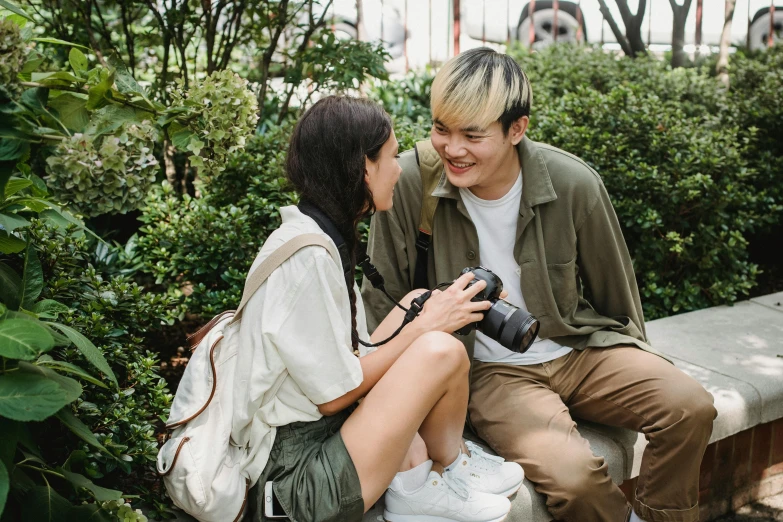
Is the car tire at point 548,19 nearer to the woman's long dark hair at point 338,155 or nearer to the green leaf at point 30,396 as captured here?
the woman's long dark hair at point 338,155

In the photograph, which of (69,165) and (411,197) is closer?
(69,165)

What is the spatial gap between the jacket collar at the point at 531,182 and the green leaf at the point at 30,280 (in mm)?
1443

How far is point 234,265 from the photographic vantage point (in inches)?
148

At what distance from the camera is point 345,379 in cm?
235

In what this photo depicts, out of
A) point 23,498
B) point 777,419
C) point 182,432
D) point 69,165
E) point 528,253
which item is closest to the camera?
point 69,165

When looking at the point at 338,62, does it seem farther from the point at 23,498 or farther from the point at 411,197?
the point at 23,498

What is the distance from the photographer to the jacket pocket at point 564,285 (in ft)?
10.3

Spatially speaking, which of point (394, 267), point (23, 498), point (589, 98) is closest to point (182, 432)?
point (23, 498)

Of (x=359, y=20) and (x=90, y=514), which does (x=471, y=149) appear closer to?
(x=90, y=514)

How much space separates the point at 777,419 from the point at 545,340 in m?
1.27

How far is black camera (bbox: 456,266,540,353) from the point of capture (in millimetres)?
2686

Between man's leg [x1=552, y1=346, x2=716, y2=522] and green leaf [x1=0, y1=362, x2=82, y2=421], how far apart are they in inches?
75.2

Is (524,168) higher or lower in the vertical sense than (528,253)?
higher

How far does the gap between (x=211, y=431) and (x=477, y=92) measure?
1469mm
